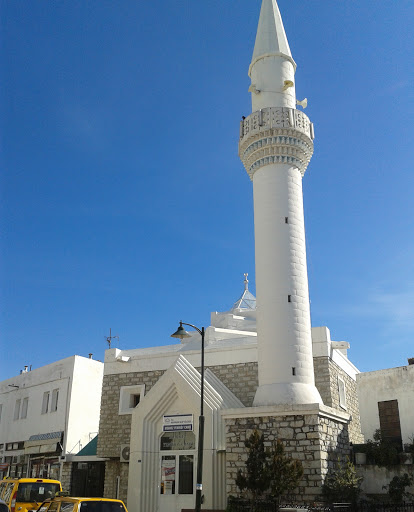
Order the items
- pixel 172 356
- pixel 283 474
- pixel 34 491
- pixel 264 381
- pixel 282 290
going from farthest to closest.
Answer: pixel 172 356 → pixel 282 290 → pixel 264 381 → pixel 283 474 → pixel 34 491

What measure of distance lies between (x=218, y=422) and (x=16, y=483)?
6.71 m

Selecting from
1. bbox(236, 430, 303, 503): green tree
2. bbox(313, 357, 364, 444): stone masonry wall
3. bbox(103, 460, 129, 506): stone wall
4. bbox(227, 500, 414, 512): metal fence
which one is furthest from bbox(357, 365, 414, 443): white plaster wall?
bbox(103, 460, 129, 506): stone wall

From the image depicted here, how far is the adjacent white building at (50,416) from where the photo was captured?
29.9 metres

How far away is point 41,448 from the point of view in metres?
30.2

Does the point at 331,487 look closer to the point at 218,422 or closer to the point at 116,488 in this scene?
the point at 218,422

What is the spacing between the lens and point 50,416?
31.2m

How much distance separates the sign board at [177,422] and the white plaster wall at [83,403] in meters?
11.7

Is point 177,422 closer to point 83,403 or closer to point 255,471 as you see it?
point 255,471

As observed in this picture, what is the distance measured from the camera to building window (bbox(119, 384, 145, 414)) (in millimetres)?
24828

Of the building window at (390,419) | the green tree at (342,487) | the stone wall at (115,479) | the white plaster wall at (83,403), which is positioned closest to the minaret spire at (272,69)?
the green tree at (342,487)

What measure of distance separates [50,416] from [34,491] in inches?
678

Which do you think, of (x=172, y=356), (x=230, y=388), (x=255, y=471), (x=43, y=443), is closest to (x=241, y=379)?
(x=230, y=388)

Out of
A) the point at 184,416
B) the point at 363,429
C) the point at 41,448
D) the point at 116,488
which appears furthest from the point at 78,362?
the point at 363,429

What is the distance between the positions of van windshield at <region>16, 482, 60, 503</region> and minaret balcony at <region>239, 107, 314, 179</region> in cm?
1292
